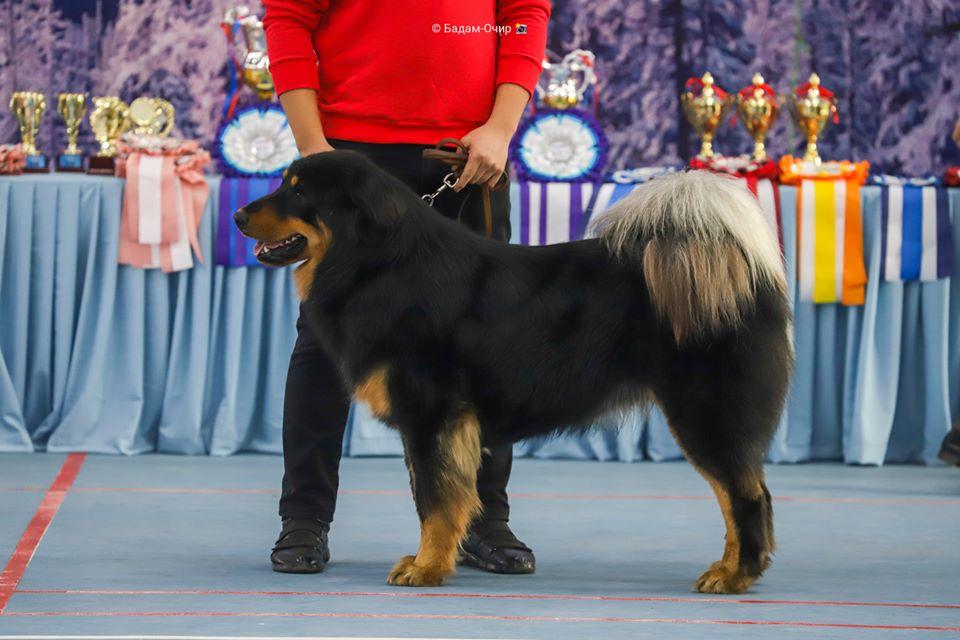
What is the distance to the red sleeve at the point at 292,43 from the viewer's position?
3557 mm

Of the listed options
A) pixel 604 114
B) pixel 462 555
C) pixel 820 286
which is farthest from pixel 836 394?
pixel 462 555

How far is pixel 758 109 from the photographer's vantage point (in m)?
6.07

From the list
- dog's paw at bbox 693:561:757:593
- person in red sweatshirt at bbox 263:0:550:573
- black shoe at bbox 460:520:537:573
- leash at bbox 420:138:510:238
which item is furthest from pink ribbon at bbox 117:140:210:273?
dog's paw at bbox 693:561:757:593

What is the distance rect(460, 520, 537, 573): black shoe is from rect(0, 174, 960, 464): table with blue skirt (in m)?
1.98

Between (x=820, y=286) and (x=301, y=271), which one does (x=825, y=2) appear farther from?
(x=301, y=271)

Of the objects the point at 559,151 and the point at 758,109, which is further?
the point at 758,109

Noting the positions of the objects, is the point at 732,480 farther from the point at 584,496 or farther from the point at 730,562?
the point at 584,496

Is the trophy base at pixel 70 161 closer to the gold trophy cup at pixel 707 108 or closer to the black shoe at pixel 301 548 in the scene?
the gold trophy cup at pixel 707 108

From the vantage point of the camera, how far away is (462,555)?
369cm

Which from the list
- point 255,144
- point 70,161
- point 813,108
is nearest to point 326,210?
point 255,144

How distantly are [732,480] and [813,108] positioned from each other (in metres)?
3.22

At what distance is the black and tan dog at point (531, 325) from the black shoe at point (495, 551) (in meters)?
0.29

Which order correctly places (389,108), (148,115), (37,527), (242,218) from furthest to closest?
(148,115)
(37,527)
(389,108)
(242,218)

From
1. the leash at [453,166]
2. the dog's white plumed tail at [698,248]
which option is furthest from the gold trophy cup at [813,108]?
the dog's white plumed tail at [698,248]
